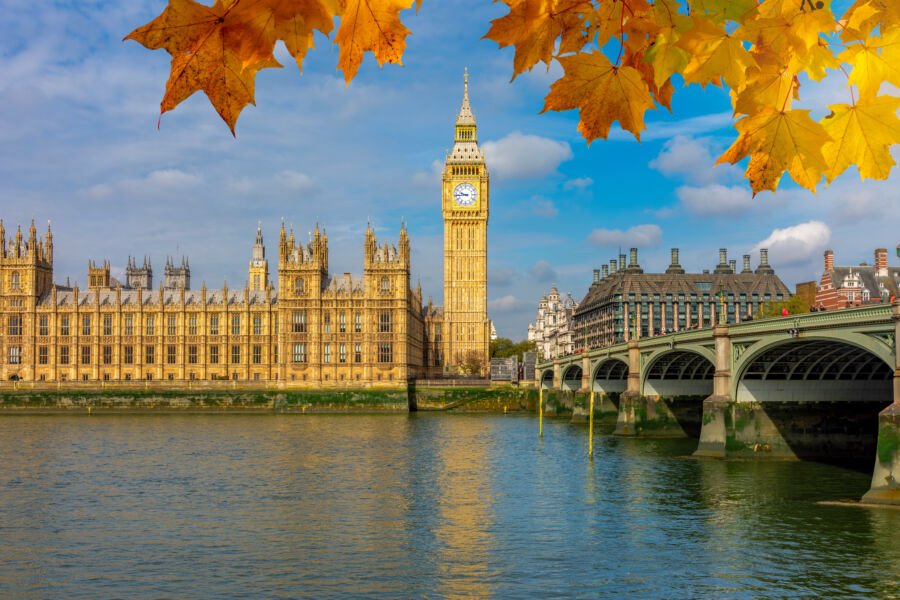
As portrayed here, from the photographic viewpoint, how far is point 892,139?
296cm

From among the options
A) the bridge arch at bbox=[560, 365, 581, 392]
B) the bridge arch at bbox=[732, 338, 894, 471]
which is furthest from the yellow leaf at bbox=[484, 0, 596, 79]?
the bridge arch at bbox=[560, 365, 581, 392]

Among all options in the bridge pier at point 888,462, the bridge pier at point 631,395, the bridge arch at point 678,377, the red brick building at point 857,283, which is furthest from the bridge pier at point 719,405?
the red brick building at point 857,283

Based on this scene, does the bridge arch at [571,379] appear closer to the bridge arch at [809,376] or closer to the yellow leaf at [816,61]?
the bridge arch at [809,376]

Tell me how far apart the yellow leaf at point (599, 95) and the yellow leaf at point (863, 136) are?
0.65 metres

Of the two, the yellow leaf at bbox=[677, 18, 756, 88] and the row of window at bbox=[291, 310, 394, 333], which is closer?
the yellow leaf at bbox=[677, 18, 756, 88]

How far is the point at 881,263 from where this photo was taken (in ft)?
311

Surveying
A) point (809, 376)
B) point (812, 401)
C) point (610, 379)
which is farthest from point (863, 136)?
point (610, 379)

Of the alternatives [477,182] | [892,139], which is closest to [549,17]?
[892,139]

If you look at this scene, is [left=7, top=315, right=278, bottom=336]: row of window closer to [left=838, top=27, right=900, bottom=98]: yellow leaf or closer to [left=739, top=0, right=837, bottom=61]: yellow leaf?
[left=739, top=0, right=837, bottom=61]: yellow leaf

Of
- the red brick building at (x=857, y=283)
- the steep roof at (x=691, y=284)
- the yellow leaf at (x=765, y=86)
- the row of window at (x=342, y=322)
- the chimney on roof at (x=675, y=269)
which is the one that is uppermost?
the chimney on roof at (x=675, y=269)

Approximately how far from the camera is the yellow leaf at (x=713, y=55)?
9.43ft

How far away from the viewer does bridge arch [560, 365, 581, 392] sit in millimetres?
95500

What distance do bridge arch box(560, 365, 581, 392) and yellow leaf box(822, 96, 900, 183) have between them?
9152 cm

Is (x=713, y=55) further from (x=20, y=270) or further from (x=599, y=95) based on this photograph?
(x=20, y=270)
